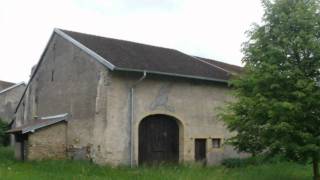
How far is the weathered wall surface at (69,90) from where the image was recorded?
22438 millimetres

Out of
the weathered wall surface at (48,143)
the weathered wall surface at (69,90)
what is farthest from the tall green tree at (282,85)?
the weathered wall surface at (48,143)

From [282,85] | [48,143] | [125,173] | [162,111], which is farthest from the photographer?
[162,111]

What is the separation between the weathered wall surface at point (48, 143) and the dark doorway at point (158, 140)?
3783 mm

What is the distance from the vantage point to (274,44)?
50.4 feet

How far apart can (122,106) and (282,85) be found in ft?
28.6

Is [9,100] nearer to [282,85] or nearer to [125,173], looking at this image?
[125,173]

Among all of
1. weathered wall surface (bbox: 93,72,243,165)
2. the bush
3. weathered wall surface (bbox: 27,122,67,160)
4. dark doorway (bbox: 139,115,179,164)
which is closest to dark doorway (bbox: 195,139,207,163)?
weathered wall surface (bbox: 93,72,243,165)

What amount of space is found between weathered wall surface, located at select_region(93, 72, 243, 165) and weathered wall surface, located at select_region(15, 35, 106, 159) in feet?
3.35

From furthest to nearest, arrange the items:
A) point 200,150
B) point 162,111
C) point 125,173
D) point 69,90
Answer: point 200,150 → point 69,90 → point 162,111 → point 125,173

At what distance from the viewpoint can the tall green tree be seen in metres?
14.5

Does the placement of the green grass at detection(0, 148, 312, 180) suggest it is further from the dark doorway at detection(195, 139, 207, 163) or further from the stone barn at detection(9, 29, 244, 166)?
the dark doorway at detection(195, 139, 207, 163)

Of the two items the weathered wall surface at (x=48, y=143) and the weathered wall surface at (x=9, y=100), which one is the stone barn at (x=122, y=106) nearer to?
the weathered wall surface at (x=48, y=143)

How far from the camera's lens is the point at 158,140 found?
23.3m

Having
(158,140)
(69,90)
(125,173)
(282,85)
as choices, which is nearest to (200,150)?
(158,140)
